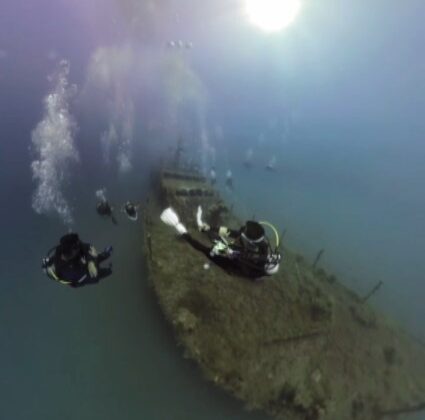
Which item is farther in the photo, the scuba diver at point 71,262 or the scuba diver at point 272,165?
the scuba diver at point 272,165

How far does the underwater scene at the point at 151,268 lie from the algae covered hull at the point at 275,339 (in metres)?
0.04

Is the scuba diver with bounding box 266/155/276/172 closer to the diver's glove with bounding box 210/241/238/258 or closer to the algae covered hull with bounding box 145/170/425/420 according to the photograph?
the algae covered hull with bounding box 145/170/425/420

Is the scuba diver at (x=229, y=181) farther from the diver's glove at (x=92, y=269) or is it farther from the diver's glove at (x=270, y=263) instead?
the diver's glove at (x=270, y=263)

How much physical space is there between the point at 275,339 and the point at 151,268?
3476 mm

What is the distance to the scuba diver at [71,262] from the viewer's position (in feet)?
16.5

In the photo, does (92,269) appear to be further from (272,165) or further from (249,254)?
(272,165)

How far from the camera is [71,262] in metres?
5.08

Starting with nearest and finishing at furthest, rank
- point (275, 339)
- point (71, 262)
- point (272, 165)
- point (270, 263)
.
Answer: point (270, 263) < point (71, 262) < point (275, 339) < point (272, 165)

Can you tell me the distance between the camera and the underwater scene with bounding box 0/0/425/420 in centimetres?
927

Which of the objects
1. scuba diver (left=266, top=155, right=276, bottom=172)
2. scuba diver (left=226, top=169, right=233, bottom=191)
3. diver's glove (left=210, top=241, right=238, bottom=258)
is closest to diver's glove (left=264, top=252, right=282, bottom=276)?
diver's glove (left=210, top=241, right=238, bottom=258)

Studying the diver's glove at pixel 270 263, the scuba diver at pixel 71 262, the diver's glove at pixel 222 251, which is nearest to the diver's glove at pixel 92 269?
the scuba diver at pixel 71 262

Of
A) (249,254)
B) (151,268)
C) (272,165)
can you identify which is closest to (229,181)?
(272,165)

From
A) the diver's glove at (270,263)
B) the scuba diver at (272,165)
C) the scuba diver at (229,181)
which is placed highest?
the diver's glove at (270,263)

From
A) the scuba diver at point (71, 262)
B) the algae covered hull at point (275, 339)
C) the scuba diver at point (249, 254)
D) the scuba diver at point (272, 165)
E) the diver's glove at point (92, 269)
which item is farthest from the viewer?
the scuba diver at point (272, 165)
